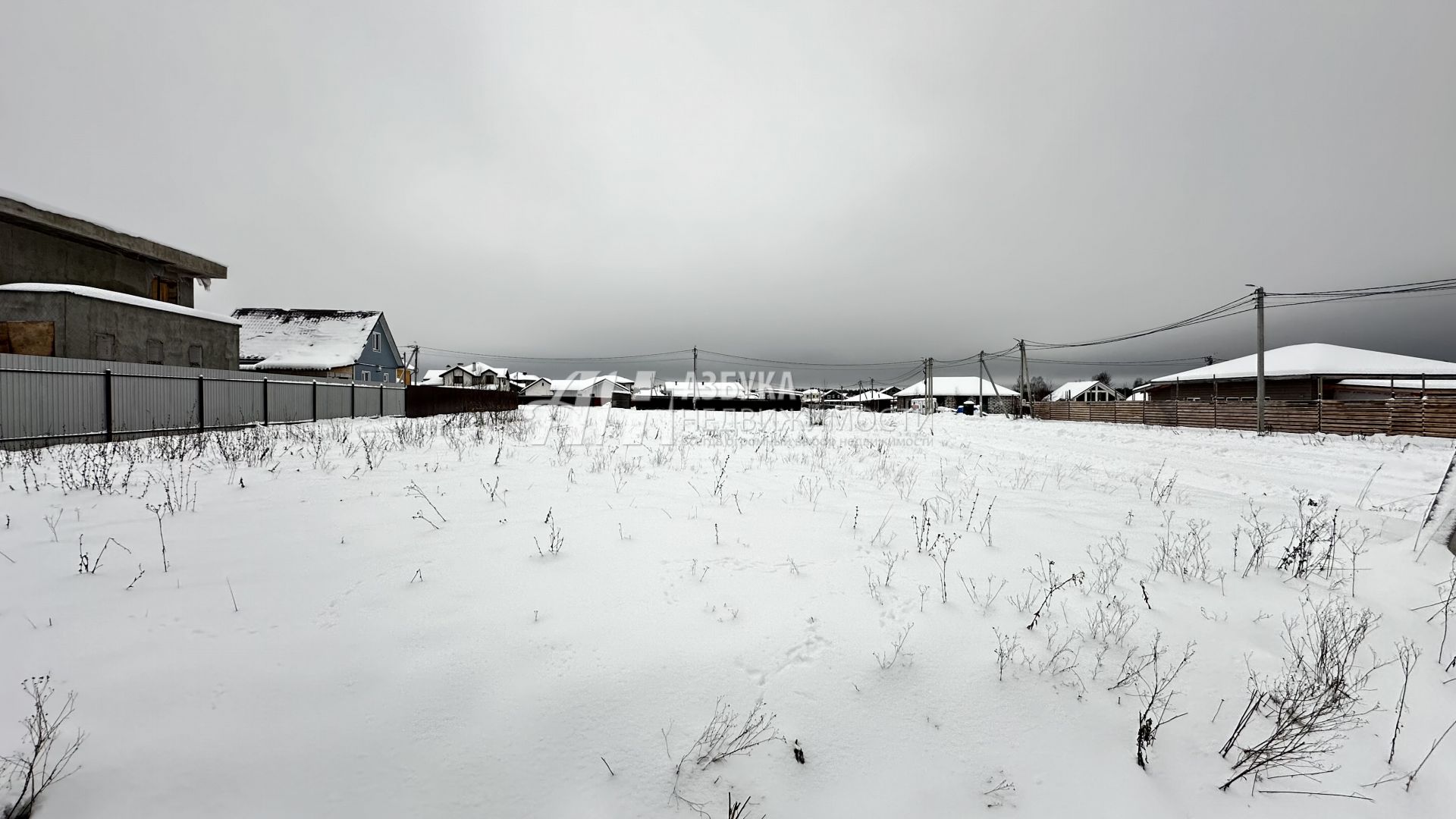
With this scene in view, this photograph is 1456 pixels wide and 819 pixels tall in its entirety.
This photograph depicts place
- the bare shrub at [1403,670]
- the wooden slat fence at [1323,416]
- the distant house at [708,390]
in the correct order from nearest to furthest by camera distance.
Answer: the bare shrub at [1403,670] < the wooden slat fence at [1323,416] < the distant house at [708,390]

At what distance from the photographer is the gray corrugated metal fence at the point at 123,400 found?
373 inches

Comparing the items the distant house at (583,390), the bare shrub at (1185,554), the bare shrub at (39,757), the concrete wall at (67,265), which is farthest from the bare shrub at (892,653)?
the distant house at (583,390)

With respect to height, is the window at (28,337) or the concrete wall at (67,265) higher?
the concrete wall at (67,265)

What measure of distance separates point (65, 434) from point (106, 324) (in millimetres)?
7336

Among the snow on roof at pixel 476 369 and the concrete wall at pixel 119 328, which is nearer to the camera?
the concrete wall at pixel 119 328

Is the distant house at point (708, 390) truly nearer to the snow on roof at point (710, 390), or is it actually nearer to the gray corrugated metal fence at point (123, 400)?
the snow on roof at point (710, 390)

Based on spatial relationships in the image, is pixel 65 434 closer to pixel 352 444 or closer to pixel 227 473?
pixel 352 444

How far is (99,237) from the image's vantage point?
16.3m

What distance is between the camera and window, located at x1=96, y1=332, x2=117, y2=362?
14453 millimetres

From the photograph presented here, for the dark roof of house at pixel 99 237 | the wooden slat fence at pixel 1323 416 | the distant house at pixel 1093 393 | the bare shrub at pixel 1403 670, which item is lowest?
the bare shrub at pixel 1403 670

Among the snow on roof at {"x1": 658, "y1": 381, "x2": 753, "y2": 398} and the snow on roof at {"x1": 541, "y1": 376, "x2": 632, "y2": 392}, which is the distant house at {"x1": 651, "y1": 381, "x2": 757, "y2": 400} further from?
the snow on roof at {"x1": 541, "y1": 376, "x2": 632, "y2": 392}

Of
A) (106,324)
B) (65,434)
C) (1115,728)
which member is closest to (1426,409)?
(1115,728)

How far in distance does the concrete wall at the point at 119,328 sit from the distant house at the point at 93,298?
0.02 metres

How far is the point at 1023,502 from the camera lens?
5.90 meters
